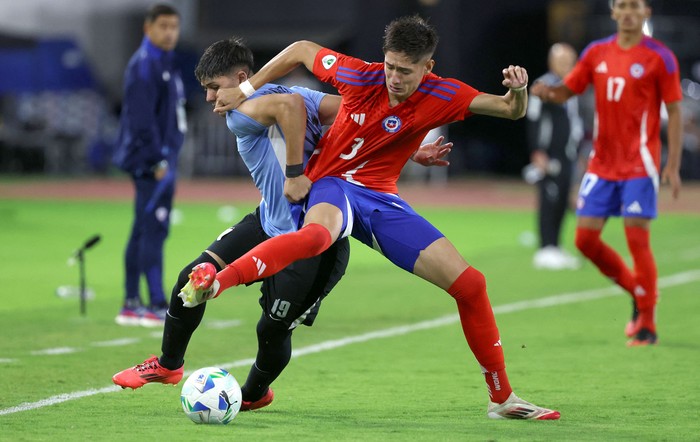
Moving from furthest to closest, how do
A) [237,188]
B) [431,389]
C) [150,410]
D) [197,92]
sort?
1. [197,92]
2. [237,188]
3. [431,389]
4. [150,410]

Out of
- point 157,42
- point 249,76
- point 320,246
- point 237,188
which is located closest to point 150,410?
point 320,246

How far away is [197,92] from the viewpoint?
108 feet

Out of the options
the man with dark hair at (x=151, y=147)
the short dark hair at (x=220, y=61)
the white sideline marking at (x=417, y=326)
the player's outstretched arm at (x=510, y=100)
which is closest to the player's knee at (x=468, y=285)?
the player's outstretched arm at (x=510, y=100)

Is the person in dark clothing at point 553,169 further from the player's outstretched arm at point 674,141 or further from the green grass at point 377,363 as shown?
the player's outstretched arm at point 674,141

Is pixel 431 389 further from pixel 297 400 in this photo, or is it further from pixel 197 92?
pixel 197 92

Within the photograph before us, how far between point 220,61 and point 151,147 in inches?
144

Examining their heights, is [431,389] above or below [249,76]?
below

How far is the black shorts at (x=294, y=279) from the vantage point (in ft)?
21.3

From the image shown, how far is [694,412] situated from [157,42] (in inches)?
219

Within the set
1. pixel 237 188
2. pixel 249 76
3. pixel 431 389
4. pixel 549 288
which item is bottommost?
pixel 237 188

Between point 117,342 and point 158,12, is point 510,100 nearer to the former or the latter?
point 117,342

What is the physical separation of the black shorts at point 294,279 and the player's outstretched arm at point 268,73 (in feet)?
2.28

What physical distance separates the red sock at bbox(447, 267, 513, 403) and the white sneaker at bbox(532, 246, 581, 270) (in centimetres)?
827

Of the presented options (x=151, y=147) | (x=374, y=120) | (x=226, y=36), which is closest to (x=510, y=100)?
(x=374, y=120)
